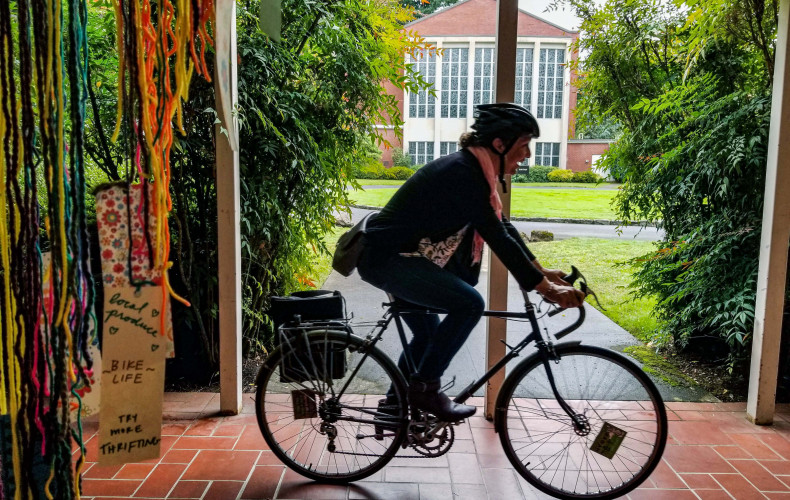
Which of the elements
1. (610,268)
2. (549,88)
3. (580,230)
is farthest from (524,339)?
(580,230)

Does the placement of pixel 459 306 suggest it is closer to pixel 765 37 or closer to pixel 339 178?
pixel 339 178

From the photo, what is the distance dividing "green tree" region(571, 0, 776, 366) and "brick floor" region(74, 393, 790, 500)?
0.77 metres

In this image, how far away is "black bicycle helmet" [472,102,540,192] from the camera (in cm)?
246

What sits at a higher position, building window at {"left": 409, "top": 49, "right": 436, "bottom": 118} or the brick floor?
building window at {"left": 409, "top": 49, "right": 436, "bottom": 118}

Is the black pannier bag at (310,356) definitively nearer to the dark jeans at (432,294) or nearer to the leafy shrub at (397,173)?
the dark jeans at (432,294)

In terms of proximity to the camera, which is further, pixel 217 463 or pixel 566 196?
pixel 566 196

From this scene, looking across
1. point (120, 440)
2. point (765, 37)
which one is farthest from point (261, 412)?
point (765, 37)

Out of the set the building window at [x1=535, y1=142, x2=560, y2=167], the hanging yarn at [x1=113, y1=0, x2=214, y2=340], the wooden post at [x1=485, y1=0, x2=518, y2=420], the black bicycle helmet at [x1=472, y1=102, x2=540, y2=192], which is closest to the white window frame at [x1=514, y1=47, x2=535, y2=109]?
the building window at [x1=535, y1=142, x2=560, y2=167]

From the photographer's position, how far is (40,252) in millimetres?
1054

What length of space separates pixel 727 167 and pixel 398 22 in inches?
88.7

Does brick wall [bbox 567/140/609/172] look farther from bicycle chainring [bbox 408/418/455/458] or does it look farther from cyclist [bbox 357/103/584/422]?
bicycle chainring [bbox 408/418/455/458]

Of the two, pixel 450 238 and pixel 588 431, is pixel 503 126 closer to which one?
pixel 450 238

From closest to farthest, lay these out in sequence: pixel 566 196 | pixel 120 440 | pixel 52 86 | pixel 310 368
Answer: pixel 52 86, pixel 120 440, pixel 310 368, pixel 566 196

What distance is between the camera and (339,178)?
4.27 m
